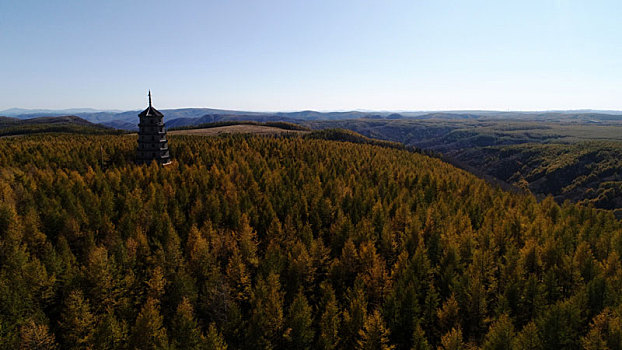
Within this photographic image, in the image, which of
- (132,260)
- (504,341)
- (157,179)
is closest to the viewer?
(504,341)

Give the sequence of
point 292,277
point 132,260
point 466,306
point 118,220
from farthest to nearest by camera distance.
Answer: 1. point 118,220
2. point 292,277
3. point 132,260
4. point 466,306

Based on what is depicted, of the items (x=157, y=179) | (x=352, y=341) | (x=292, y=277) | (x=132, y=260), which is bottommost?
(x=352, y=341)

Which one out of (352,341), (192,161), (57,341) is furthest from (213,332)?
(192,161)

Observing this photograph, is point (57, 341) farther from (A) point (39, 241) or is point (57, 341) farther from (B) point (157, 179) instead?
(B) point (157, 179)

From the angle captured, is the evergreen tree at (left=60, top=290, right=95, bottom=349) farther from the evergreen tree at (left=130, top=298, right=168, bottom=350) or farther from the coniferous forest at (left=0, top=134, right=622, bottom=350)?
the evergreen tree at (left=130, top=298, right=168, bottom=350)

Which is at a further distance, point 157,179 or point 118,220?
point 157,179

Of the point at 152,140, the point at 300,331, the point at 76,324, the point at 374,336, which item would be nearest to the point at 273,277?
the point at 300,331
